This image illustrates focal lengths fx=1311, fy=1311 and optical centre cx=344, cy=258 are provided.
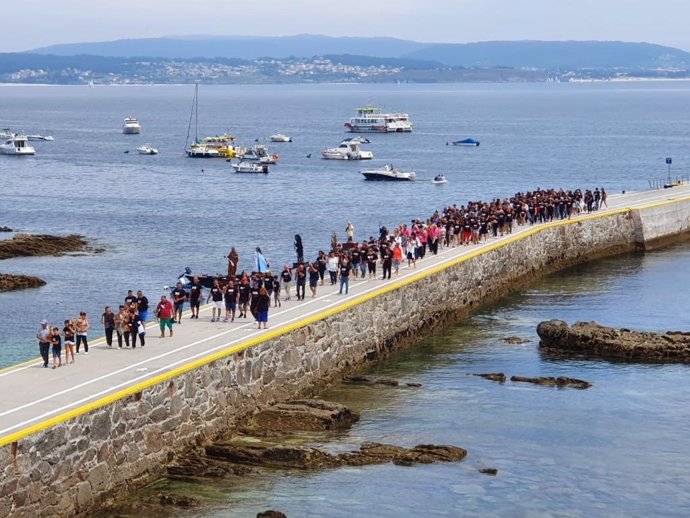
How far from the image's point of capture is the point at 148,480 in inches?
1136

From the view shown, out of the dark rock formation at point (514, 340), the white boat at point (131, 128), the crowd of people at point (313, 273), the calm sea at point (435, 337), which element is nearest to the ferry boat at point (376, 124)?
the white boat at point (131, 128)

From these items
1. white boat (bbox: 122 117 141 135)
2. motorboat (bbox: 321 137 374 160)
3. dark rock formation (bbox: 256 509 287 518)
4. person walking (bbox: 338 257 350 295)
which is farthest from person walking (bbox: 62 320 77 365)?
white boat (bbox: 122 117 141 135)

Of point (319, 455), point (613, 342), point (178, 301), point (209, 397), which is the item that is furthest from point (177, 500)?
point (613, 342)

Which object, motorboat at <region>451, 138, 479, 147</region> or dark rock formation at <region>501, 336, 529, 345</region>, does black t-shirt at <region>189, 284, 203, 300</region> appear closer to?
dark rock formation at <region>501, 336, 529, 345</region>

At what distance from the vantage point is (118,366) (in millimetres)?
31297

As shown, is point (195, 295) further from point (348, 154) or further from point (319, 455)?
point (348, 154)

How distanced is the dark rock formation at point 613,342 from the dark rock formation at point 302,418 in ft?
35.2

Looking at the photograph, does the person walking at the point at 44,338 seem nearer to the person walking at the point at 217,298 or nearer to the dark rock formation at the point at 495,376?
the person walking at the point at 217,298

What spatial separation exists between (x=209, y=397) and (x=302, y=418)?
2925 millimetres

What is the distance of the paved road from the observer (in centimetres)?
2717

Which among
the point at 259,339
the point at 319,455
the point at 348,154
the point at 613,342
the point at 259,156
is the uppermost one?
the point at 259,339

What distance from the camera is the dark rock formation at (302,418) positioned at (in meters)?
32.9

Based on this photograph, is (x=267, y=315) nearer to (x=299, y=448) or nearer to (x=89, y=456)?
(x=299, y=448)

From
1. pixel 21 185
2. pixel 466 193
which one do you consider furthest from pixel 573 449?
pixel 21 185
